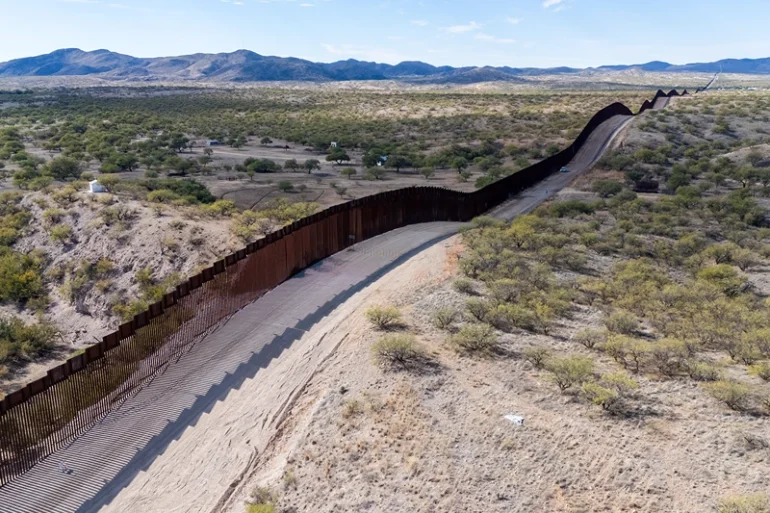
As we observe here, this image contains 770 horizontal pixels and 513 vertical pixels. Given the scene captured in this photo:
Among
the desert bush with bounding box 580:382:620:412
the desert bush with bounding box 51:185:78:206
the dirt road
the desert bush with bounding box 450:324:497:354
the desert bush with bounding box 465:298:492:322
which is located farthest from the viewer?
the desert bush with bounding box 51:185:78:206

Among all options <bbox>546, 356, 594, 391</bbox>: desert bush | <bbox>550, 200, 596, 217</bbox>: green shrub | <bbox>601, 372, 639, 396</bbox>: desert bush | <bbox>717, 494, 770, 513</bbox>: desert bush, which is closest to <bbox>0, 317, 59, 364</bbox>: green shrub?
<bbox>546, 356, 594, 391</bbox>: desert bush

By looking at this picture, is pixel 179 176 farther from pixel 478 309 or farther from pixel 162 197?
pixel 478 309

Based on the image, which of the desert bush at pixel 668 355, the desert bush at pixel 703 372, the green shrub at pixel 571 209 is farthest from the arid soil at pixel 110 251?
the desert bush at pixel 703 372

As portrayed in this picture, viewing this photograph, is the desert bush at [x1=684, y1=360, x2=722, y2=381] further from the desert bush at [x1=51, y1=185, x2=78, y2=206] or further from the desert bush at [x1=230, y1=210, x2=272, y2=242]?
the desert bush at [x1=51, y1=185, x2=78, y2=206]

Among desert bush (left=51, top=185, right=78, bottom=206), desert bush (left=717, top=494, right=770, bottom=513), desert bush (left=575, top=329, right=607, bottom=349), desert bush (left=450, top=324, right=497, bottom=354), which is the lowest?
desert bush (left=717, top=494, right=770, bottom=513)

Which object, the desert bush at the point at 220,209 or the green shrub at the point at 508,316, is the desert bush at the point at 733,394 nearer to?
the green shrub at the point at 508,316

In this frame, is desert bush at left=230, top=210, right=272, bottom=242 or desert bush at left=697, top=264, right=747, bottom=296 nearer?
desert bush at left=697, top=264, right=747, bottom=296

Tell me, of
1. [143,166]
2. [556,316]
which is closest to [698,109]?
Answer: [143,166]
